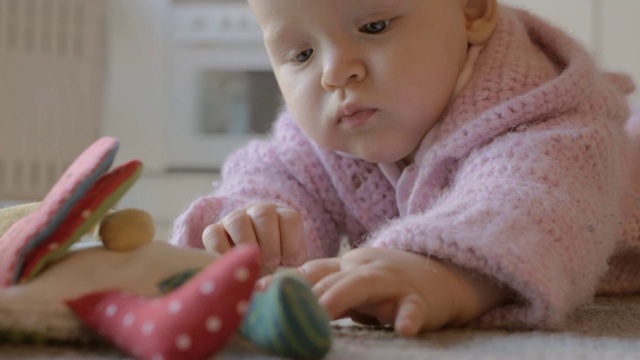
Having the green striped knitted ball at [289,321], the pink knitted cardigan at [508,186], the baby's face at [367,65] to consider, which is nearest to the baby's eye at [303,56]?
the baby's face at [367,65]

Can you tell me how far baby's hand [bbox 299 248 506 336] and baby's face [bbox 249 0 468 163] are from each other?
228 millimetres

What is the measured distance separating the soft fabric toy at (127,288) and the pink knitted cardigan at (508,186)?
0.19 metres

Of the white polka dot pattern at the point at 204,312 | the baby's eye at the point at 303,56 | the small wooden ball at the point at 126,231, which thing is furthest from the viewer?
the baby's eye at the point at 303,56

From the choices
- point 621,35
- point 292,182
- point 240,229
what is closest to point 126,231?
point 240,229

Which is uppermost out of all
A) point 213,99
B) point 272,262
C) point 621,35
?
point 621,35

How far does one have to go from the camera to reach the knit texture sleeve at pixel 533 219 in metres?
0.64

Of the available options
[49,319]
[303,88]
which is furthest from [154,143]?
[49,319]

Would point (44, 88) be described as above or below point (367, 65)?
below

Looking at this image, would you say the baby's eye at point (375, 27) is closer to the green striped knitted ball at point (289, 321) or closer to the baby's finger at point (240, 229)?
the baby's finger at point (240, 229)

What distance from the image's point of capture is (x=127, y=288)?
51 cm

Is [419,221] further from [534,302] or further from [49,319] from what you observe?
[49,319]

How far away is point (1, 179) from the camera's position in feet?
6.79

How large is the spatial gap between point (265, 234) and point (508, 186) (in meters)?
0.20

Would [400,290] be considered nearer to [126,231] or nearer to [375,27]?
[126,231]
